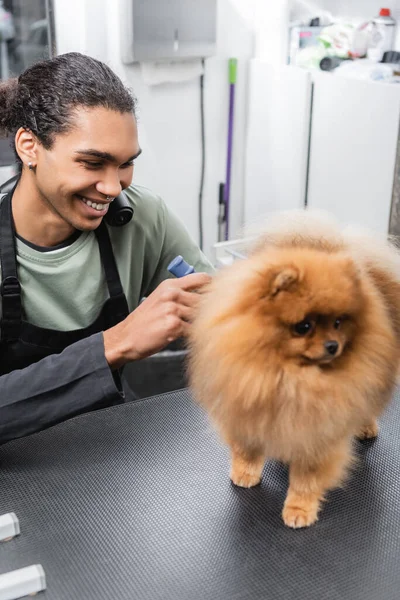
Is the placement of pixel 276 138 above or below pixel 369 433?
above

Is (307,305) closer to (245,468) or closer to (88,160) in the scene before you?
(245,468)

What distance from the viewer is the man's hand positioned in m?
1.03

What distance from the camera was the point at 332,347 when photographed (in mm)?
809

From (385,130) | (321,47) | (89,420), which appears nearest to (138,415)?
(89,420)

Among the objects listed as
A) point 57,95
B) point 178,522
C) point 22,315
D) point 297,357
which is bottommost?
point 178,522

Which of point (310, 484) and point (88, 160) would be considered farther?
point (88, 160)

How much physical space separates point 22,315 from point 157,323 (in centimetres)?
37

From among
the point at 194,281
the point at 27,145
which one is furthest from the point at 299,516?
the point at 27,145

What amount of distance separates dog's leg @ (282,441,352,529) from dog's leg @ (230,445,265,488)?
0.22 feet

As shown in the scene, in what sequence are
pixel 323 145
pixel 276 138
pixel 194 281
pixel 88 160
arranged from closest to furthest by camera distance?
pixel 194 281 < pixel 88 160 < pixel 323 145 < pixel 276 138

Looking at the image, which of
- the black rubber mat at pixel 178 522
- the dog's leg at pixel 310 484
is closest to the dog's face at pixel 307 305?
the dog's leg at pixel 310 484

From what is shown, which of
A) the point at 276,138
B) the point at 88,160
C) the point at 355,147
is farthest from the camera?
the point at 276,138

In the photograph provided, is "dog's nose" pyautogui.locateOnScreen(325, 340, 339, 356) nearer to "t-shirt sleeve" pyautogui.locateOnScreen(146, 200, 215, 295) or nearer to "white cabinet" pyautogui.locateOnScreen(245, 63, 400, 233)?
"t-shirt sleeve" pyautogui.locateOnScreen(146, 200, 215, 295)

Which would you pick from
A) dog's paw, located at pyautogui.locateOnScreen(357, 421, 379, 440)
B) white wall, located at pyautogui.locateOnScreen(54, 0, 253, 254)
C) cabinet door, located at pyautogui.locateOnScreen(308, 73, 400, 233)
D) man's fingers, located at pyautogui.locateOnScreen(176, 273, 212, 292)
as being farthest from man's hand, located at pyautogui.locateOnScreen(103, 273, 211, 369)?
white wall, located at pyautogui.locateOnScreen(54, 0, 253, 254)
